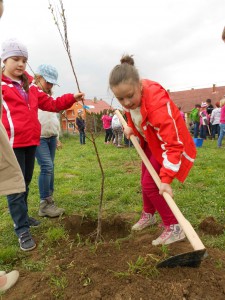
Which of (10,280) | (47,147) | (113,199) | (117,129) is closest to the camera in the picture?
(10,280)

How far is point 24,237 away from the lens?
3068mm

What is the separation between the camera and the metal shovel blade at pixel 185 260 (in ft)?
7.02

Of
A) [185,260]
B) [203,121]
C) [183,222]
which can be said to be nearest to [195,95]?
[203,121]

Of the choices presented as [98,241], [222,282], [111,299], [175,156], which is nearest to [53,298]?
[111,299]

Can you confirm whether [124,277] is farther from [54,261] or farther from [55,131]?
[55,131]

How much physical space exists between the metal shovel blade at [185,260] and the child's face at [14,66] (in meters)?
2.28

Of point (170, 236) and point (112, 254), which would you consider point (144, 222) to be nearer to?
point (170, 236)

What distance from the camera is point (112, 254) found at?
2.67 m

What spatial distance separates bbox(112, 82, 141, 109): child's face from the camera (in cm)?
256

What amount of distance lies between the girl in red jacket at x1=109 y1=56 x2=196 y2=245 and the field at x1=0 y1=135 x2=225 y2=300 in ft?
1.32

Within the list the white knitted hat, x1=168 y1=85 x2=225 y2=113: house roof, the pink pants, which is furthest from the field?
x1=168 y1=85 x2=225 y2=113: house roof

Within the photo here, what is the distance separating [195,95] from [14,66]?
163 ft

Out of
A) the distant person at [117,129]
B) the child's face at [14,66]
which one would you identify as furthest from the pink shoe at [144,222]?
the distant person at [117,129]

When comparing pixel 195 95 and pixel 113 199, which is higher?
pixel 113 199
